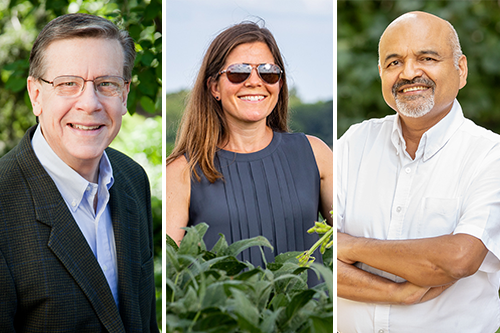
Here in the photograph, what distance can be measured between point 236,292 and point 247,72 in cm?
67

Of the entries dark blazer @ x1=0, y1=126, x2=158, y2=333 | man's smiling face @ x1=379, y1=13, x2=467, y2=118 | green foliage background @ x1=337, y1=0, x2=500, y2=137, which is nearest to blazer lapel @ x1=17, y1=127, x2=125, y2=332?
dark blazer @ x1=0, y1=126, x2=158, y2=333

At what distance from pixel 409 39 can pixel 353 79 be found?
261cm

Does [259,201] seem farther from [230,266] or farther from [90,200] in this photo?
[90,200]

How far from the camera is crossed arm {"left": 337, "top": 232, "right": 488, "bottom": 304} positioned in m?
1.78

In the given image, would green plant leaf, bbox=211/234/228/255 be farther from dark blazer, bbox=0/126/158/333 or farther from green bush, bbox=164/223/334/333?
dark blazer, bbox=0/126/158/333

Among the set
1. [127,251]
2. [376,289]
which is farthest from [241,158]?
[376,289]

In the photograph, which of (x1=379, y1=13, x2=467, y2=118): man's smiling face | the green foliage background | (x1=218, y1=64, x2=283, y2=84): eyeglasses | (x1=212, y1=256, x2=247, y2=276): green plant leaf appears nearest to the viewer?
(x1=212, y1=256, x2=247, y2=276): green plant leaf

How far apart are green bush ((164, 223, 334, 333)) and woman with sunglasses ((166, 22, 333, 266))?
6cm

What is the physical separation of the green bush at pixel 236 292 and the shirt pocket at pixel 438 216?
0.56 meters

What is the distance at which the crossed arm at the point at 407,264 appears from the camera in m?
1.78

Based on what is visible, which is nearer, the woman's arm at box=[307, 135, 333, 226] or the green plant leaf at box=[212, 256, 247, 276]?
the green plant leaf at box=[212, 256, 247, 276]

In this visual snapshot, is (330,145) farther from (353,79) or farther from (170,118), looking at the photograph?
(353,79)

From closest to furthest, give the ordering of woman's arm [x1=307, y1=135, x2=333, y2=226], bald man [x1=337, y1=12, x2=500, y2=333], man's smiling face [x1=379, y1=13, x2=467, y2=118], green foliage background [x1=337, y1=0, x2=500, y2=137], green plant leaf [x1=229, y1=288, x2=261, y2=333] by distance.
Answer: green plant leaf [x1=229, y1=288, x2=261, y2=333]
woman's arm [x1=307, y1=135, x2=333, y2=226]
bald man [x1=337, y1=12, x2=500, y2=333]
man's smiling face [x1=379, y1=13, x2=467, y2=118]
green foliage background [x1=337, y1=0, x2=500, y2=137]

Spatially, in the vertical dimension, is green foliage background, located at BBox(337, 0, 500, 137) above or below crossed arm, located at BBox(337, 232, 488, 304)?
above
